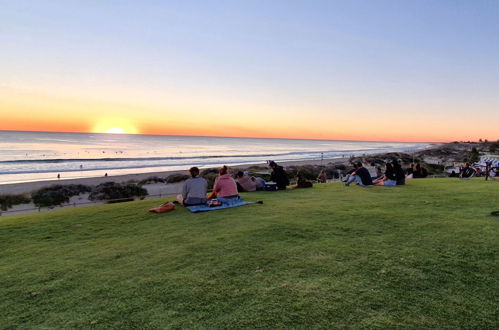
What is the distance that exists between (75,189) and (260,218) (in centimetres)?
1889

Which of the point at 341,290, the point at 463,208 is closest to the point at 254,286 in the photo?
the point at 341,290

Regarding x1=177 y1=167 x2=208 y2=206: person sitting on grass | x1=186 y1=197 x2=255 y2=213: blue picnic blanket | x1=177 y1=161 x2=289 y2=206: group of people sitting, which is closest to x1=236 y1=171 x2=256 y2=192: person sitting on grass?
x1=177 y1=161 x2=289 y2=206: group of people sitting

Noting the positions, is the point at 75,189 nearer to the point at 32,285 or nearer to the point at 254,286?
the point at 32,285

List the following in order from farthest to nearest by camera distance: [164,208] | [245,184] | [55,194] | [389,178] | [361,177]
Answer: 1. [55,194]
2. [361,177]
3. [389,178]
4. [245,184]
5. [164,208]

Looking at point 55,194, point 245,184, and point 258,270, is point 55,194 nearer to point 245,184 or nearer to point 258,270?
point 245,184

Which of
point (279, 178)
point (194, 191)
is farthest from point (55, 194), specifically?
point (279, 178)

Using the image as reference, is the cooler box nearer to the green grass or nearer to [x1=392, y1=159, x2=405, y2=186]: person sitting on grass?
the green grass

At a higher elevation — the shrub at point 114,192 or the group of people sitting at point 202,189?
the group of people sitting at point 202,189

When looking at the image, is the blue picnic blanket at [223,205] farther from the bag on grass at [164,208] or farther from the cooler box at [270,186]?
the cooler box at [270,186]

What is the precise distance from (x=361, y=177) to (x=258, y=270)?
10.3 metres

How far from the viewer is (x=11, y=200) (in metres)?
17.9

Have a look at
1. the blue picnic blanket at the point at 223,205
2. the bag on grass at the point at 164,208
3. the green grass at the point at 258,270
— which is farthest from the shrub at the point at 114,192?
the green grass at the point at 258,270

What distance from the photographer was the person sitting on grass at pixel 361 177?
1335 cm

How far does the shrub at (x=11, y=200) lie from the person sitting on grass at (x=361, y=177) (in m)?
18.1
